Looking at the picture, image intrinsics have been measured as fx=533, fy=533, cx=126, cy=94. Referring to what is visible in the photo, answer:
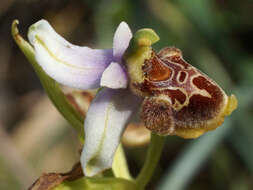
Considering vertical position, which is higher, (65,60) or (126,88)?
(65,60)

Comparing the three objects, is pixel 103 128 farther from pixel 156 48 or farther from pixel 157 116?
pixel 156 48

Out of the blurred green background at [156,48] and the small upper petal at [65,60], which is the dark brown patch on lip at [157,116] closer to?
the small upper petal at [65,60]

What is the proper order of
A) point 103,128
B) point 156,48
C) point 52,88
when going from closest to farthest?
point 103,128 → point 52,88 → point 156,48

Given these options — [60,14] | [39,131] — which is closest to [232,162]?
[39,131]

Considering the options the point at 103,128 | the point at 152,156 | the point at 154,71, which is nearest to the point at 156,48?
the point at 152,156

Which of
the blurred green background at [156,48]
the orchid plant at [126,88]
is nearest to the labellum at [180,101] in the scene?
the orchid plant at [126,88]

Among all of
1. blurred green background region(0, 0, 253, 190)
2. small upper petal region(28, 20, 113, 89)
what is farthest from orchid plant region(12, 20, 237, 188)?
blurred green background region(0, 0, 253, 190)

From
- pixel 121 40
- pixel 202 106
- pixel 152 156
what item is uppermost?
pixel 121 40

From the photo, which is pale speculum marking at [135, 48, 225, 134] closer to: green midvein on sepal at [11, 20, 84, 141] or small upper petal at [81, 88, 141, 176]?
small upper petal at [81, 88, 141, 176]
